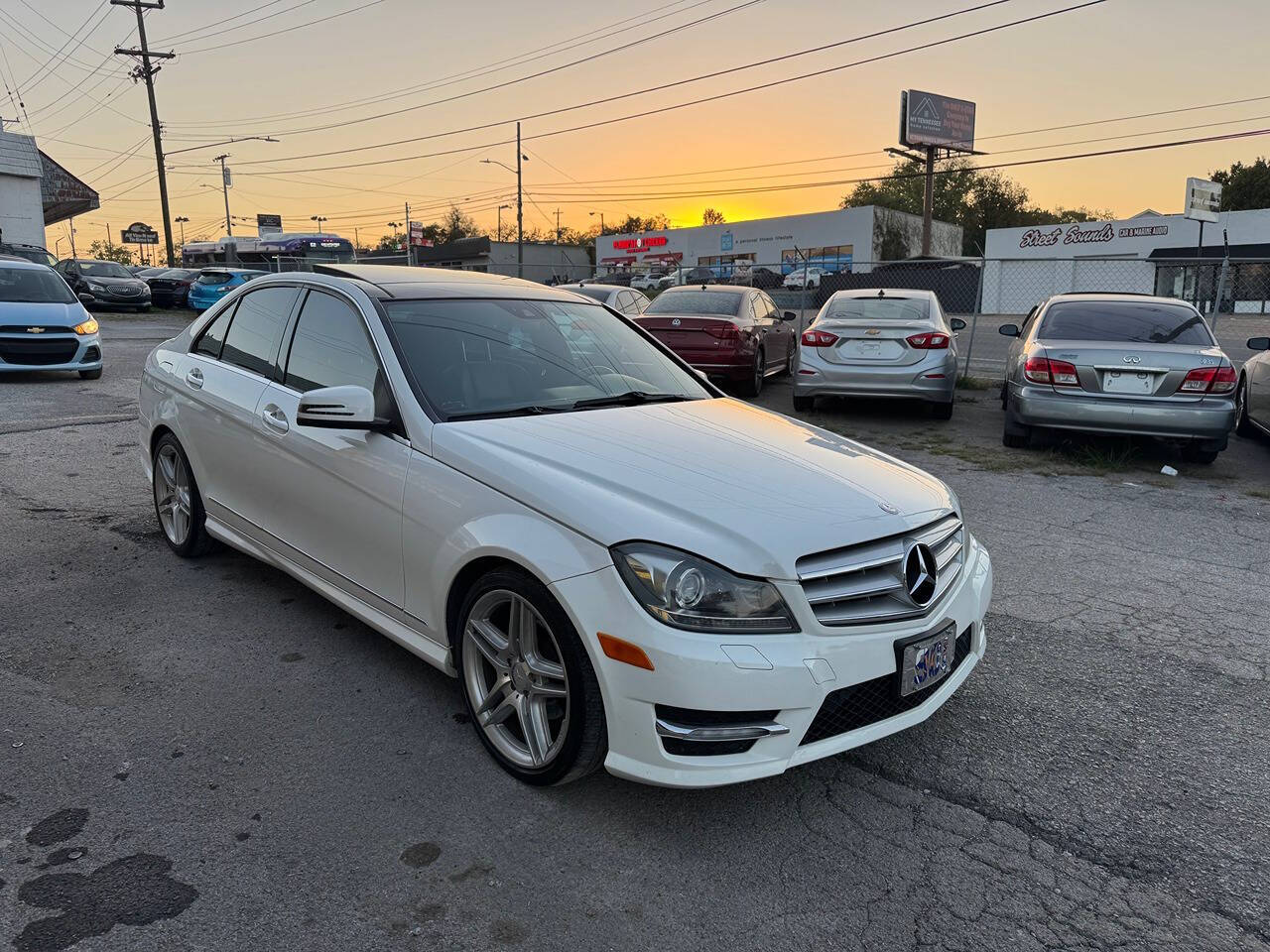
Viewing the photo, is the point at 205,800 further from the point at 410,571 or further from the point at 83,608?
the point at 83,608

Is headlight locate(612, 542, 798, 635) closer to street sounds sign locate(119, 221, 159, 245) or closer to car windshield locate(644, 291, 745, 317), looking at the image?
car windshield locate(644, 291, 745, 317)

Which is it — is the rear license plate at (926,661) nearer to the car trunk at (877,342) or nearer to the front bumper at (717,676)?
the front bumper at (717,676)

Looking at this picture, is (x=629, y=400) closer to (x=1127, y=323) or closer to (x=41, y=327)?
(x=1127, y=323)

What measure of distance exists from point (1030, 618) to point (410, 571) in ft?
10.1

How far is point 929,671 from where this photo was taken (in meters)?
2.88

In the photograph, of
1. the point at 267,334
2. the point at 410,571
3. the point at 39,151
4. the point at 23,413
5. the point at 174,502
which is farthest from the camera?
the point at 39,151

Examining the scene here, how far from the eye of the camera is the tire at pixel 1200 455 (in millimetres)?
8359

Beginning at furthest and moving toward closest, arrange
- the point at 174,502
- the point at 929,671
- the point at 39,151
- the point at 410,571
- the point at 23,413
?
the point at 39,151 → the point at 23,413 → the point at 174,502 → the point at 410,571 → the point at 929,671

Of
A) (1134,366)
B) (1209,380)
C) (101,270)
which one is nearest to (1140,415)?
(1134,366)

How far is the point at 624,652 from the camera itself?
258 cm

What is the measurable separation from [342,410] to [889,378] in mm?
7662

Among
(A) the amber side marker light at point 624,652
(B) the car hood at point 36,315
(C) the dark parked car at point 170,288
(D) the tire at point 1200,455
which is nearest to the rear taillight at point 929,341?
(D) the tire at point 1200,455

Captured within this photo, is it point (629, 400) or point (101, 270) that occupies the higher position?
point (101, 270)

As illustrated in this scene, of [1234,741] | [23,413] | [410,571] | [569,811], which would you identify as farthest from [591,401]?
[23,413]
